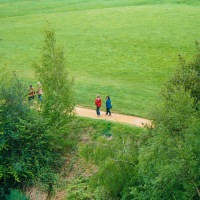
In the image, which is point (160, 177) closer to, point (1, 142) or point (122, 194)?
point (122, 194)

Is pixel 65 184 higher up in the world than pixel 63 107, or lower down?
lower down

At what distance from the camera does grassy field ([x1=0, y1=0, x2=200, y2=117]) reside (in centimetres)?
3586

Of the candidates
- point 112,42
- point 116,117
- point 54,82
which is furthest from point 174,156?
point 112,42

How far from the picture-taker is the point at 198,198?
18703mm

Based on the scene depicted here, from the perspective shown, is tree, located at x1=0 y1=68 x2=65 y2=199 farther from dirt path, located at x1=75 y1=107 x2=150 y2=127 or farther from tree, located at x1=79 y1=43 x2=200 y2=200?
tree, located at x1=79 y1=43 x2=200 y2=200

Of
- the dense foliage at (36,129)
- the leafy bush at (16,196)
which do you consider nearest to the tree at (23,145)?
the dense foliage at (36,129)

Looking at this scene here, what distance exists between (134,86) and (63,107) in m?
9.81

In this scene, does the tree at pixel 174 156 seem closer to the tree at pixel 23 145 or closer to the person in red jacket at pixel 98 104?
the tree at pixel 23 145

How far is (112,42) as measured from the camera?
154ft

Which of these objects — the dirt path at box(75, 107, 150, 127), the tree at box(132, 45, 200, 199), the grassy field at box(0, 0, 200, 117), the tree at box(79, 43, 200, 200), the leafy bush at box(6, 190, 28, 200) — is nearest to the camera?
the tree at box(132, 45, 200, 199)

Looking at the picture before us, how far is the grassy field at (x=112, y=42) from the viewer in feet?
118

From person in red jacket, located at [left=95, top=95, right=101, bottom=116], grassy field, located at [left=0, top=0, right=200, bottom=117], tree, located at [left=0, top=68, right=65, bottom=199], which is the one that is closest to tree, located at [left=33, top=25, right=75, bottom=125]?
tree, located at [left=0, top=68, right=65, bottom=199]

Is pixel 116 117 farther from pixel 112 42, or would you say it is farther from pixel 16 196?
pixel 112 42

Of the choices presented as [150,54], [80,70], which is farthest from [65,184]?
[150,54]
